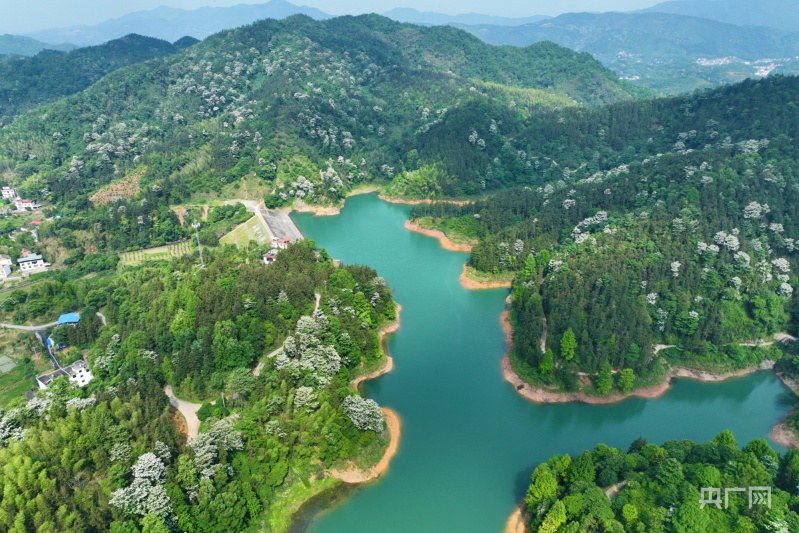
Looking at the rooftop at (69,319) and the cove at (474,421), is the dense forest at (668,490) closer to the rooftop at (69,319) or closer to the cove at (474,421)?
the cove at (474,421)

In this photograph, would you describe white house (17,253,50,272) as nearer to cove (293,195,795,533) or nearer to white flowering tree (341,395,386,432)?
cove (293,195,795,533)

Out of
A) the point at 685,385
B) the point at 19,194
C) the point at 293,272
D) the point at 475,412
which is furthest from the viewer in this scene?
the point at 19,194

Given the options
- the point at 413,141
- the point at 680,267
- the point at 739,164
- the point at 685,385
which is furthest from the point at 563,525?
the point at 413,141

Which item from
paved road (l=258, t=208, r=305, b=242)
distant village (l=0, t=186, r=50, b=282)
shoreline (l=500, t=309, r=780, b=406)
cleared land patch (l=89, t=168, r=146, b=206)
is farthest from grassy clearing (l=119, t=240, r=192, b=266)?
shoreline (l=500, t=309, r=780, b=406)

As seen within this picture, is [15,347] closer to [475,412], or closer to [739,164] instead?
[475,412]

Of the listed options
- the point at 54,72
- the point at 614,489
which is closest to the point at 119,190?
the point at 614,489

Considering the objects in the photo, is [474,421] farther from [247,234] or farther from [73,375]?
[247,234]
